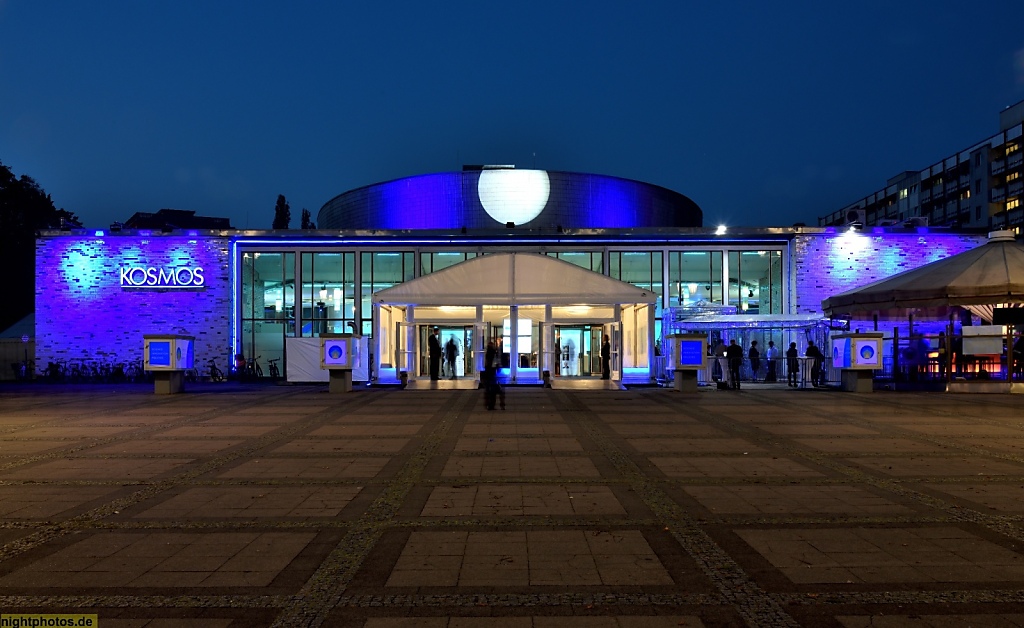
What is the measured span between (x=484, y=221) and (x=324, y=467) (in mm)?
31545

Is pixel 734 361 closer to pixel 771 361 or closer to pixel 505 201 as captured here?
pixel 771 361

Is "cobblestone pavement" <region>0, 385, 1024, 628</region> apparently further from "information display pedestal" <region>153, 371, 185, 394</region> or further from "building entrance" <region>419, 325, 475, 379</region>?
"building entrance" <region>419, 325, 475, 379</region>

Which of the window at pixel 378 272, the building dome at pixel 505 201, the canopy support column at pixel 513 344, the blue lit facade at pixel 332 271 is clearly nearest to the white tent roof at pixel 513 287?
the canopy support column at pixel 513 344

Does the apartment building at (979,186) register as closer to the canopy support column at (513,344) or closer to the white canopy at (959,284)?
the white canopy at (959,284)

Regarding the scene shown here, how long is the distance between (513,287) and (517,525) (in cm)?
1786

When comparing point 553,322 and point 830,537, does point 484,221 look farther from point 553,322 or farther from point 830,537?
point 830,537

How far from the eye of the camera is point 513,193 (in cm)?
3947

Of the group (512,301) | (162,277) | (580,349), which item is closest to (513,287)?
(512,301)

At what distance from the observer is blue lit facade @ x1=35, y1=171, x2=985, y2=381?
30125mm

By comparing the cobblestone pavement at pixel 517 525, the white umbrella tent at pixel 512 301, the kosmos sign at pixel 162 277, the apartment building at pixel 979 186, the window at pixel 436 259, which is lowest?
the cobblestone pavement at pixel 517 525

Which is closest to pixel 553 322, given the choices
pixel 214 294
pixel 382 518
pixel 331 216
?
pixel 214 294

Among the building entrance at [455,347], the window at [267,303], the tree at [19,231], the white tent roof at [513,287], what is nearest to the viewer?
the white tent roof at [513,287]

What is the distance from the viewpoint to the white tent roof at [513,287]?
77.0ft

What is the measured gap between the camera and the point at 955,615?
405 cm
